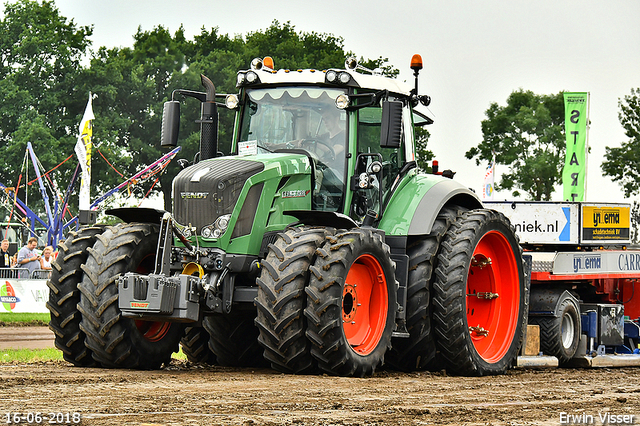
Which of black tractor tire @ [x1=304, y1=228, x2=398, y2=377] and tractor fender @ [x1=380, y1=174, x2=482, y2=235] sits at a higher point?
tractor fender @ [x1=380, y1=174, x2=482, y2=235]

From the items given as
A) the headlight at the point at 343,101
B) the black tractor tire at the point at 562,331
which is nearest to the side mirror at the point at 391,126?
the headlight at the point at 343,101

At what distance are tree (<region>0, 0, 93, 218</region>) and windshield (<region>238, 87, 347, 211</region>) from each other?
130 feet

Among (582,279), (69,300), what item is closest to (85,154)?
(582,279)


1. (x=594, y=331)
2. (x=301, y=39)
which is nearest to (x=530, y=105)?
(x=301, y=39)

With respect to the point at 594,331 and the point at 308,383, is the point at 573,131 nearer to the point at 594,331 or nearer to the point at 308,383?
the point at 594,331

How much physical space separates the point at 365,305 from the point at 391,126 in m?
1.85

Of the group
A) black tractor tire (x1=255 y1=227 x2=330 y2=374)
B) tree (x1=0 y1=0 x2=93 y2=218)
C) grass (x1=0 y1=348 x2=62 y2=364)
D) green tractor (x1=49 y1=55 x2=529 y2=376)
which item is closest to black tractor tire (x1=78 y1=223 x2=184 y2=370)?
green tractor (x1=49 y1=55 x2=529 y2=376)

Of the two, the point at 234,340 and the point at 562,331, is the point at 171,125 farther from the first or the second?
the point at 562,331

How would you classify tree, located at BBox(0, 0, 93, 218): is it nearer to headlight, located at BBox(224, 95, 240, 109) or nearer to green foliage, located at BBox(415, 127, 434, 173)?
green foliage, located at BBox(415, 127, 434, 173)

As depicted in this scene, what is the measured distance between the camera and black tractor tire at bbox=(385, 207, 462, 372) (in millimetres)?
10234

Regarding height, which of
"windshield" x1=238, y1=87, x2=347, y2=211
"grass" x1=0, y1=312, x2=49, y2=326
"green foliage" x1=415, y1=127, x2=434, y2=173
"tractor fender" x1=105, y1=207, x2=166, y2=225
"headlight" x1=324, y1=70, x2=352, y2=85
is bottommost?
"grass" x1=0, y1=312, x2=49, y2=326

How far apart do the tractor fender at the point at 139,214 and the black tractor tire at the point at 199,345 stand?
1790 millimetres

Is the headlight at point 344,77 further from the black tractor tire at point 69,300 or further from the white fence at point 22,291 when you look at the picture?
the white fence at point 22,291
